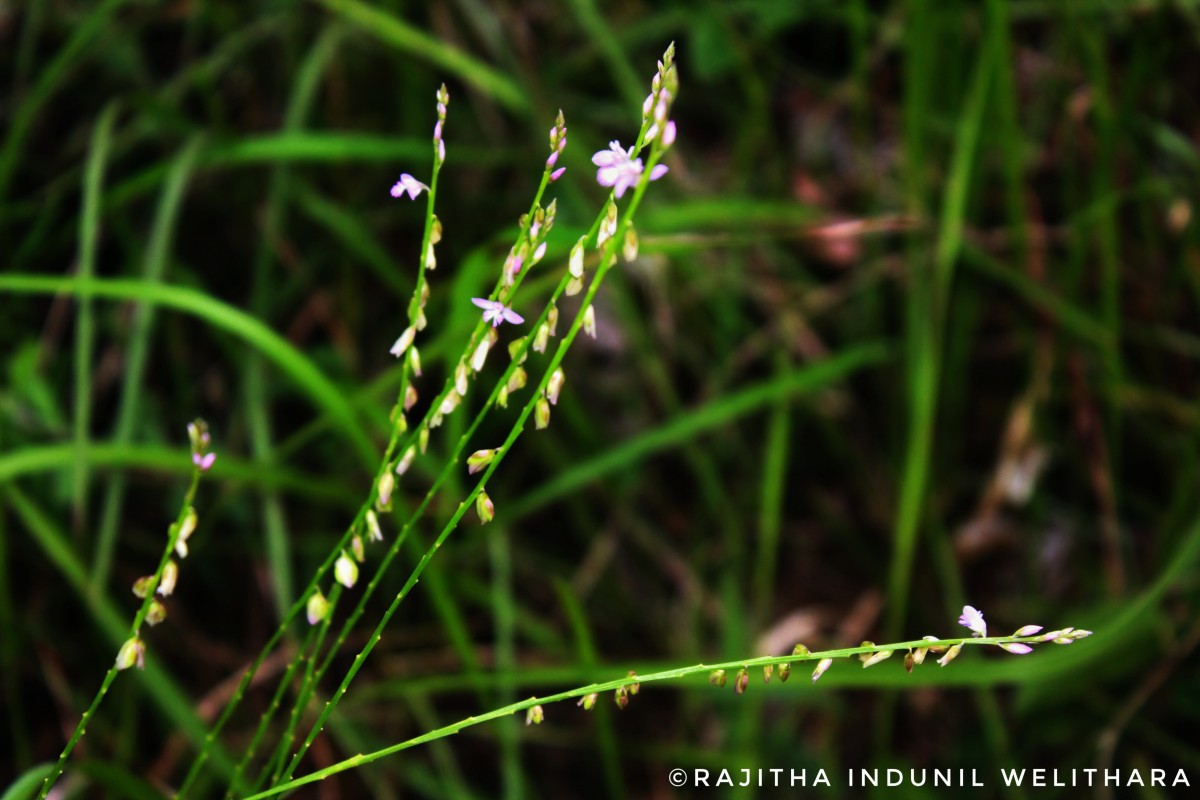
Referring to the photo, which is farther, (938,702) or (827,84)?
(827,84)

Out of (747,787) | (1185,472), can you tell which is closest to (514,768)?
(747,787)

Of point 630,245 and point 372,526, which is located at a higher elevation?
point 630,245

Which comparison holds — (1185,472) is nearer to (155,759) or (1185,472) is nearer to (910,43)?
(910,43)

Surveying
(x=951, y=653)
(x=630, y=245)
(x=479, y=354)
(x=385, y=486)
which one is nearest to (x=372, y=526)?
(x=385, y=486)

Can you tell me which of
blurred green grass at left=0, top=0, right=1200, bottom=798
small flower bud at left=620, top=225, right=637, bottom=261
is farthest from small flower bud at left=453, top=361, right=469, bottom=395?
blurred green grass at left=0, top=0, right=1200, bottom=798

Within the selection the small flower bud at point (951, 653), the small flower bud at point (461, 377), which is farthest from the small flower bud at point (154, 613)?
the small flower bud at point (951, 653)

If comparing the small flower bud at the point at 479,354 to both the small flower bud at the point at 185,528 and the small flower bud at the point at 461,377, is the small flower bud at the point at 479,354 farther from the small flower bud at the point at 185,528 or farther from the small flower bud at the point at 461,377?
the small flower bud at the point at 185,528

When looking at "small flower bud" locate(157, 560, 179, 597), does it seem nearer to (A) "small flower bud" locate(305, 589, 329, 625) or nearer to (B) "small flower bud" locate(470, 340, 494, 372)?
(A) "small flower bud" locate(305, 589, 329, 625)

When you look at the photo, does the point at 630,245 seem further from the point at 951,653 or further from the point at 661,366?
the point at 661,366
